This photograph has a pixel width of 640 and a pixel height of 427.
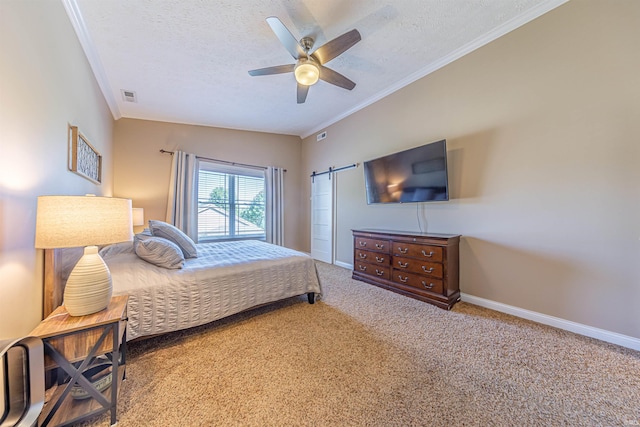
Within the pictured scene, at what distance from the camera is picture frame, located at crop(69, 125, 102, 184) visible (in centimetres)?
192

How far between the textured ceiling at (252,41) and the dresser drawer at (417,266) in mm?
2443

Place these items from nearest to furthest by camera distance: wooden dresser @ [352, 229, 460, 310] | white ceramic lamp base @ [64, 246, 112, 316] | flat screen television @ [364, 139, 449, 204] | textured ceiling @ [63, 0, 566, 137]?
white ceramic lamp base @ [64, 246, 112, 316] → textured ceiling @ [63, 0, 566, 137] → wooden dresser @ [352, 229, 460, 310] → flat screen television @ [364, 139, 449, 204]

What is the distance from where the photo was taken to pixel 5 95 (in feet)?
3.49

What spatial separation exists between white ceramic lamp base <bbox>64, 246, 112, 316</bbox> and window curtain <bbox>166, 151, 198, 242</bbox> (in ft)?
9.69

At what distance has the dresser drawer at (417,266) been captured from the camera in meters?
2.55

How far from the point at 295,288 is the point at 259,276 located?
438mm

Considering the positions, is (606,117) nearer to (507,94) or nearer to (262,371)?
(507,94)

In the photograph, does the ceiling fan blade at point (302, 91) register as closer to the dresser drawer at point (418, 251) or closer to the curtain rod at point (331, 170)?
the curtain rod at point (331, 170)

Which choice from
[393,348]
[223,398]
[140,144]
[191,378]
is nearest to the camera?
[223,398]

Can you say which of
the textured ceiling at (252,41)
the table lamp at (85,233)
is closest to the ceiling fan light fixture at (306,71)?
the textured ceiling at (252,41)

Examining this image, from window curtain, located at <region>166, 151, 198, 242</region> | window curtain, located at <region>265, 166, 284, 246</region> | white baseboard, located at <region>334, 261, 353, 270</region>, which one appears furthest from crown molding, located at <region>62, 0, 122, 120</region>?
white baseboard, located at <region>334, 261, 353, 270</region>

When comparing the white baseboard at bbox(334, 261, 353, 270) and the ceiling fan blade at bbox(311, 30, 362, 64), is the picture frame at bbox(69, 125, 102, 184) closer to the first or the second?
the ceiling fan blade at bbox(311, 30, 362, 64)

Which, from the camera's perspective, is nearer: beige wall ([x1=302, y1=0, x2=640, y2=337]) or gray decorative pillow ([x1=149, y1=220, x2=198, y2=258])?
beige wall ([x1=302, y1=0, x2=640, y2=337])

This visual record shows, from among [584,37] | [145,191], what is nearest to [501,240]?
[584,37]
